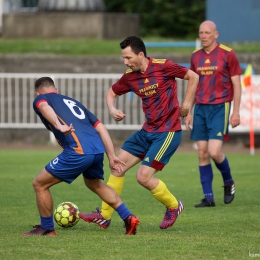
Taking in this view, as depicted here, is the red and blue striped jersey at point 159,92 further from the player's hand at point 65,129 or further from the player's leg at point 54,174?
the player's hand at point 65,129

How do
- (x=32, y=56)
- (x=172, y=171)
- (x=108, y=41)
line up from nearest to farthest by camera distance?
(x=172, y=171)
(x=32, y=56)
(x=108, y=41)

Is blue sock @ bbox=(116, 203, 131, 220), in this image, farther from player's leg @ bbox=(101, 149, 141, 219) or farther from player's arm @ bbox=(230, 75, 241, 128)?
player's arm @ bbox=(230, 75, 241, 128)

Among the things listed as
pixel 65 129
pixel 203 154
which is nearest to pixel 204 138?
pixel 203 154

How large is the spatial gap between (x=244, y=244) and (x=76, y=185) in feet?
18.1

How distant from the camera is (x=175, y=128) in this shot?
26.3 feet

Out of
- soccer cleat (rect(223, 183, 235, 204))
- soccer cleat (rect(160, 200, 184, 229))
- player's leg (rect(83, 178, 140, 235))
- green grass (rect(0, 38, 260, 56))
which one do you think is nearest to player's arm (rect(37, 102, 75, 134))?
player's leg (rect(83, 178, 140, 235))

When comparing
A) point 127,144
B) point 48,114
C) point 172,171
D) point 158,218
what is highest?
point 48,114

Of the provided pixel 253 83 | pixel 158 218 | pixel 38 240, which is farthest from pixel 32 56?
pixel 38 240

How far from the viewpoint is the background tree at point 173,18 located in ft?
121

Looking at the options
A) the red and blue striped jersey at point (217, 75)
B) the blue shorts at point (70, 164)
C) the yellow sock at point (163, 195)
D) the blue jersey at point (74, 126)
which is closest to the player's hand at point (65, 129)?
the blue jersey at point (74, 126)

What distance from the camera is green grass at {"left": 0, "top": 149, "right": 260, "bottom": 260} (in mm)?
6551

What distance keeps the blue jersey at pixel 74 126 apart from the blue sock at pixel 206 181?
117 inches

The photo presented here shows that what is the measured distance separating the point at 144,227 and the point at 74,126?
4.90 feet

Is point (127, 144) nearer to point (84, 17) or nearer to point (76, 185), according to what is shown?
point (76, 185)
